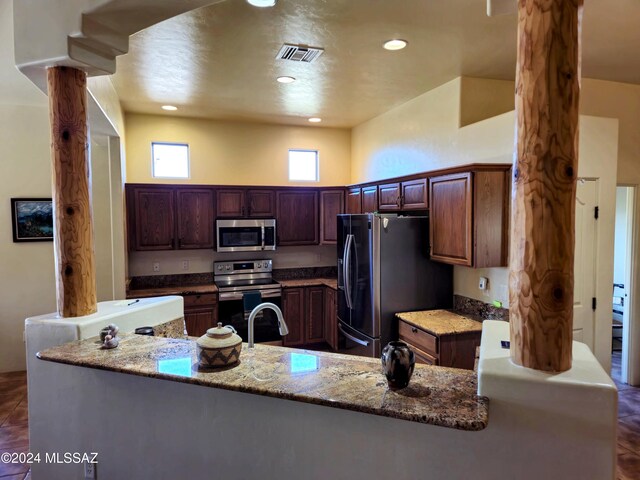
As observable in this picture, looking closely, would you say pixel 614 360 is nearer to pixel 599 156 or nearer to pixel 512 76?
pixel 599 156

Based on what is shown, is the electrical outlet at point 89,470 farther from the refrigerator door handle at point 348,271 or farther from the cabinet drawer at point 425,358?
the refrigerator door handle at point 348,271

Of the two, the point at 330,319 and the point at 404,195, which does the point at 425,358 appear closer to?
the point at 404,195

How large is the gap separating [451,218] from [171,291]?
3238mm

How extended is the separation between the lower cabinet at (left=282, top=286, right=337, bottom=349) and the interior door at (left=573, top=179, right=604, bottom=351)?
2620 mm

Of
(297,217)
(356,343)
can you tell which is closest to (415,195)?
(356,343)

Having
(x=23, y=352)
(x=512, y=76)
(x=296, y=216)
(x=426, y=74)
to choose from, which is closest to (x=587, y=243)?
(x=512, y=76)

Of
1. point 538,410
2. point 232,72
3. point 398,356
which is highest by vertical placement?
point 232,72

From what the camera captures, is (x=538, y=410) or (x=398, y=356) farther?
(x=398, y=356)

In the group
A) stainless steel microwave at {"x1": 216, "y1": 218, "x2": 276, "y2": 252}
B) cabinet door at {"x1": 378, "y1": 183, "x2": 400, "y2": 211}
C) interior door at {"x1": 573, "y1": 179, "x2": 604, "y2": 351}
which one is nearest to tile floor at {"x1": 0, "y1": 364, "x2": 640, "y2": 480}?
interior door at {"x1": 573, "y1": 179, "x2": 604, "y2": 351}

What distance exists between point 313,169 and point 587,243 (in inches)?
140

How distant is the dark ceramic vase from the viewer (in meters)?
1.43

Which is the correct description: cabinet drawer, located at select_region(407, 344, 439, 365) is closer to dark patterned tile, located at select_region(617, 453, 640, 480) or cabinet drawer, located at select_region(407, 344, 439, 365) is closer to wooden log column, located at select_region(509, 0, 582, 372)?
dark patterned tile, located at select_region(617, 453, 640, 480)

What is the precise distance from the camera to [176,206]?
4.79 metres

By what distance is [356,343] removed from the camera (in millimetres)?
4254
